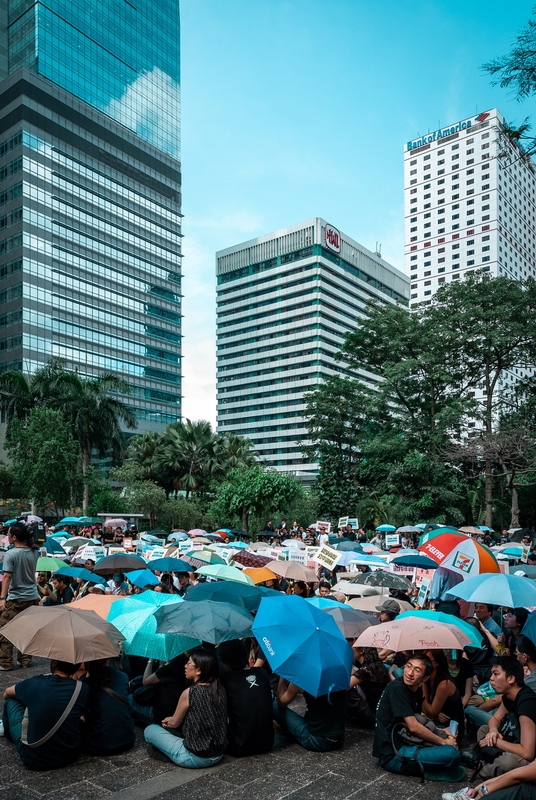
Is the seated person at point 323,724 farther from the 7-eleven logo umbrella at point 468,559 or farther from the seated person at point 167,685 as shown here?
the 7-eleven logo umbrella at point 468,559

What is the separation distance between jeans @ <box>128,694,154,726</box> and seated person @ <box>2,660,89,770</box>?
3.55ft

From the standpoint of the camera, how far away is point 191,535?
969 inches

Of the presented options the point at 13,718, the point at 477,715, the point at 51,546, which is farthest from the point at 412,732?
the point at 51,546

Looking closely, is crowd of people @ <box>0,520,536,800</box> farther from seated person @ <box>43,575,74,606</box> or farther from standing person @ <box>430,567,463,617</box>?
seated person @ <box>43,575,74,606</box>

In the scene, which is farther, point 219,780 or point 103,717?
point 103,717

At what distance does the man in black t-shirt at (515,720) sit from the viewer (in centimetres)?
505

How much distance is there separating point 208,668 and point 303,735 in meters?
1.34

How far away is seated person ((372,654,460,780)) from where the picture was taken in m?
5.58

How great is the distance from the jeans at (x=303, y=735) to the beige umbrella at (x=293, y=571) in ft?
13.5

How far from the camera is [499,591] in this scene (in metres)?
7.79

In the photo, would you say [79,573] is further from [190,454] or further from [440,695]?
[190,454]

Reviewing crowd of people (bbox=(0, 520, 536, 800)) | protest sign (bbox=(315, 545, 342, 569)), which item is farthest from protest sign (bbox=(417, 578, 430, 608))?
protest sign (bbox=(315, 545, 342, 569))

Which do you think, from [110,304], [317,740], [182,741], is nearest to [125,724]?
[182,741]

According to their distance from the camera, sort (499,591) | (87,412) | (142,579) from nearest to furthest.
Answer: (499,591)
(142,579)
(87,412)
